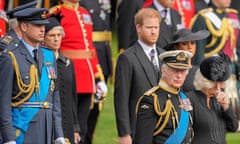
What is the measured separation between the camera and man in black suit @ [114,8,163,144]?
11383 millimetres

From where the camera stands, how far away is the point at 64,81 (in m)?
12.0

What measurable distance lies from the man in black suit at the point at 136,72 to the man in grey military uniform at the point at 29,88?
97cm

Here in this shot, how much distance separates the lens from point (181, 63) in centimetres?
996

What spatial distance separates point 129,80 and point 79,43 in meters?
1.94

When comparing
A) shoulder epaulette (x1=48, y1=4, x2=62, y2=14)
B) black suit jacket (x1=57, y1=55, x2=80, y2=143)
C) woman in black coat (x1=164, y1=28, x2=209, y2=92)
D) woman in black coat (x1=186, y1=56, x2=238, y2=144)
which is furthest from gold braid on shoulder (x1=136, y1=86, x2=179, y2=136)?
shoulder epaulette (x1=48, y1=4, x2=62, y2=14)

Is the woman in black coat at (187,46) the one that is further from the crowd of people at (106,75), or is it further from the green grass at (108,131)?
the green grass at (108,131)

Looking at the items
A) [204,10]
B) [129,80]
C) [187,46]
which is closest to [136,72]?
[129,80]

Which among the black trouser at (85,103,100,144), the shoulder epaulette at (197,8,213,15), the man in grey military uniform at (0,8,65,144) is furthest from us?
the shoulder epaulette at (197,8,213,15)

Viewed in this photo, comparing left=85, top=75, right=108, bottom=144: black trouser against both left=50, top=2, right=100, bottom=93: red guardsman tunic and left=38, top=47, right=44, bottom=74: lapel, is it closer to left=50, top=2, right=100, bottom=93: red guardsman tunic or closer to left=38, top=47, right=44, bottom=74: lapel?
left=50, top=2, right=100, bottom=93: red guardsman tunic

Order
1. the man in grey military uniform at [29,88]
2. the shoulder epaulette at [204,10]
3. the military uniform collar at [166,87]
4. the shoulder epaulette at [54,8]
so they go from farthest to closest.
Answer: the shoulder epaulette at [204,10]
the shoulder epaulette at [54,8]
the man in grey military uniform at [29,88]
the military uniform collar at [166,87]

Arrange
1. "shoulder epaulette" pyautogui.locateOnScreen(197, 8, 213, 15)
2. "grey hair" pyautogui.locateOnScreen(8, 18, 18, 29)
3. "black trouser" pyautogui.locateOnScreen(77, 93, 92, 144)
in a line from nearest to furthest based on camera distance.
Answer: "grey hair" pyautogui.locateOnScreen(8, 18, 18, 29) → "black trouser" pyautogui.locateOnScreen(77, 93, 92, 144) → "shoulder epaulette" pyautogui.locateOnScreen(197, 8, 213, 15)

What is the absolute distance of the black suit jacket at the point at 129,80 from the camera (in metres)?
11.4

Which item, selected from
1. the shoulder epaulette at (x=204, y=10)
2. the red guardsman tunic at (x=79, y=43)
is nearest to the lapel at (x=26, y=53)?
the red guardsman tunic at (x=79, y=43)

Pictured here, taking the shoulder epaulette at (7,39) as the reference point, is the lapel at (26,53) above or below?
below
